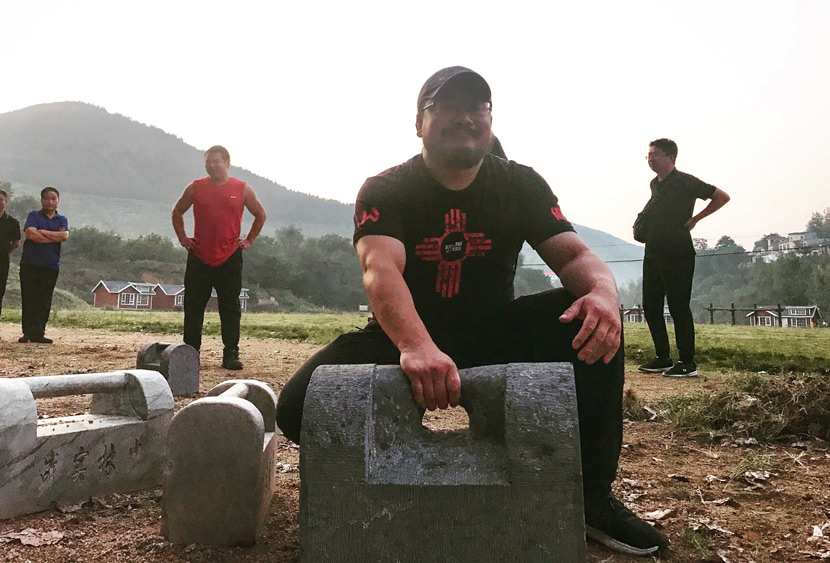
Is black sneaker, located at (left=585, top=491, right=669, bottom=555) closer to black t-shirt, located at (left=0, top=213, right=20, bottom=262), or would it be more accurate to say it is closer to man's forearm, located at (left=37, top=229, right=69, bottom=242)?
man's forearm, located at (left=37, top=229, right=69, bottom=242)

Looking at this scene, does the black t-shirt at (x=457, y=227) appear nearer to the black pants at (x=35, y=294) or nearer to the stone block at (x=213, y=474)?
the stone block at (x=213, y=474)

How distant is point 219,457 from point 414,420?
0.78 metres

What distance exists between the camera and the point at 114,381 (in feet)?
8.86

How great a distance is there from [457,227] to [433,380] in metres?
0.85

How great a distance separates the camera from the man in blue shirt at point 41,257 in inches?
330

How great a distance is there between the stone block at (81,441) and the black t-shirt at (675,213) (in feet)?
18.2

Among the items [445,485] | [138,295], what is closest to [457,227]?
[445,485]

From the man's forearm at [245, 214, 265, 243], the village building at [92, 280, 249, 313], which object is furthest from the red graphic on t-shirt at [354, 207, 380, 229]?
the village building at [92, 280, 249, 313]

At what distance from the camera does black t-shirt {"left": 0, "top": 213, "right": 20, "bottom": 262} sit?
866 cm

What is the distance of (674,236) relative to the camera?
6.49 meters

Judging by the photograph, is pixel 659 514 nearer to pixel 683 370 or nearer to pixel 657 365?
pixel 683 370

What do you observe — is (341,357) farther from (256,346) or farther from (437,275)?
(256,346)

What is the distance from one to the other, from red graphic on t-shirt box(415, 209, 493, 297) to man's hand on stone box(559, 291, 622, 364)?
54 cm

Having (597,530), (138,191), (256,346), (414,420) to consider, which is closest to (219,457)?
(414,420)
